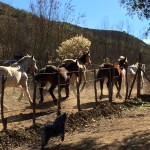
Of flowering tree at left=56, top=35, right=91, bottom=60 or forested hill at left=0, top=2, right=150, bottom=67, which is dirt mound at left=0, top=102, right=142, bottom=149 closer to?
flowering tree at left=56, top=35, right=91, bottom=60

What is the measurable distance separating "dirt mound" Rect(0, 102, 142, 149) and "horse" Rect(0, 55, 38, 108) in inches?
108

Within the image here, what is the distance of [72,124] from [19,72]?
11.7 ft

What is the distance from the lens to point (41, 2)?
27234mm

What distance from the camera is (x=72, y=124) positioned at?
13.0 m

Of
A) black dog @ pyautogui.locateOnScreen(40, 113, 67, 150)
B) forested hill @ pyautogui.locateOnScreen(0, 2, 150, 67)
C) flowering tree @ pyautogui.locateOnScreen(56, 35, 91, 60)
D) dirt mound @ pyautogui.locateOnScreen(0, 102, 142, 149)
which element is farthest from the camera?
forested hill @ pyautogui.locateOnScreen(0, 2, 150, 67)

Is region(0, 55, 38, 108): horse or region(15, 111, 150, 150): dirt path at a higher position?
region(0, 55, 38, 108): horse

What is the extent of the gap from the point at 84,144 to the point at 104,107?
4.75m

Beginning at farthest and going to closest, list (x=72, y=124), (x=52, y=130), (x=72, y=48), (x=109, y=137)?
(x=72, y=48), (x=72, y=124), (x=109, y=137), (x=52, y=130)

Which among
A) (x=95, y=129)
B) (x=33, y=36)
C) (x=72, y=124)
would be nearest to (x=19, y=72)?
(x=72, y=124)

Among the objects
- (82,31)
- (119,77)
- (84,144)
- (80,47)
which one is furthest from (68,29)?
(84,144)

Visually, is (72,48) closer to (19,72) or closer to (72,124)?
(19,72)

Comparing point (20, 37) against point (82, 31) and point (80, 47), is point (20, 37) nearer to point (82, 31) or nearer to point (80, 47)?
point (80, 47)

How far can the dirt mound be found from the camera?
10916 mm

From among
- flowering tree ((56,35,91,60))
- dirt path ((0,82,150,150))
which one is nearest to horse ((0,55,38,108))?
dirt path ((0,82,150,150))
